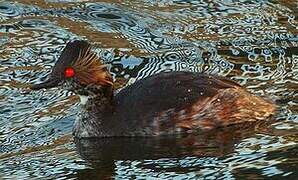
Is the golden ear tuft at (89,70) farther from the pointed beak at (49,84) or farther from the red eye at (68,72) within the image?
the pointed beak at (49,84)

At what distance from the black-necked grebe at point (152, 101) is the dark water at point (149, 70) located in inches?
5.9

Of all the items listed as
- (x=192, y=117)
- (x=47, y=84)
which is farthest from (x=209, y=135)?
(x=47, y=84)

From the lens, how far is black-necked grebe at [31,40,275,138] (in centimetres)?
955

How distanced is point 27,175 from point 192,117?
1713 mm

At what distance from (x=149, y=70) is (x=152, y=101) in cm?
196

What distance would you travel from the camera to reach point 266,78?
10.9 meters

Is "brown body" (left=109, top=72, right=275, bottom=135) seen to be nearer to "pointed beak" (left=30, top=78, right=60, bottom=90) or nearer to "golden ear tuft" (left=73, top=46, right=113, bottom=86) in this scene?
"golden ear tuft" (left=73, top=46, right=113, bottom=86)

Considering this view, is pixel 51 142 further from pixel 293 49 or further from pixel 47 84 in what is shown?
pixel 293 49

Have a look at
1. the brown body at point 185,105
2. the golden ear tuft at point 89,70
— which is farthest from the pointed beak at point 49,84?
the brown body at point 185,105

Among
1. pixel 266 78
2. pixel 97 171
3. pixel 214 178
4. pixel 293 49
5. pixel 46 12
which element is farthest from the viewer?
pixel 46 12

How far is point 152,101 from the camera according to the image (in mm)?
9562

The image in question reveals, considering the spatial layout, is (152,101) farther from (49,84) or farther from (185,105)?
(49,84)

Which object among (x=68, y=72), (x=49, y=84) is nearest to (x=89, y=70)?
(x=68, y=72)

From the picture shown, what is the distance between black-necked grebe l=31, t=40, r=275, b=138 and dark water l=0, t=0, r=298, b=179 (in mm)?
151
